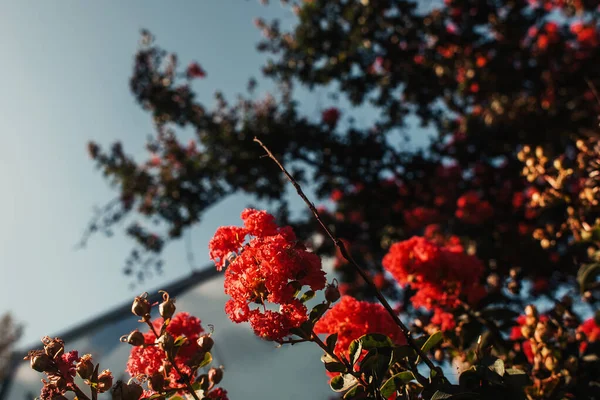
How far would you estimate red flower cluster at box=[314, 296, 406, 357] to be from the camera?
127 cm

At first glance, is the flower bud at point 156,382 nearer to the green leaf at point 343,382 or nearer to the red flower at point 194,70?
the green leaf at point 343,382

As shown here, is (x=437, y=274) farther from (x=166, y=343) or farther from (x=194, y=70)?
(x=194, y=70)

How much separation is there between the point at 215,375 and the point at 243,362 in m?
4.67

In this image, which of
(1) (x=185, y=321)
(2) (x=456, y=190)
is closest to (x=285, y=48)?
(2) (x=456, y=190)

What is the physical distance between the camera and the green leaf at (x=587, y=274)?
1771 mm

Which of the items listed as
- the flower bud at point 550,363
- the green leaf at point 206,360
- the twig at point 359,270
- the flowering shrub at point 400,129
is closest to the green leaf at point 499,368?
the twig at point 359,270

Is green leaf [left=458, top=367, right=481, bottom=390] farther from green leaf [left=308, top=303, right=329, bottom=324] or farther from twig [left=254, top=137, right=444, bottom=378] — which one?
green leaf [left=308, top=303, right=329, bottom=324]

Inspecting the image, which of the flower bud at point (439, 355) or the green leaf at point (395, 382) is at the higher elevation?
the flower bud at point (439, 355)

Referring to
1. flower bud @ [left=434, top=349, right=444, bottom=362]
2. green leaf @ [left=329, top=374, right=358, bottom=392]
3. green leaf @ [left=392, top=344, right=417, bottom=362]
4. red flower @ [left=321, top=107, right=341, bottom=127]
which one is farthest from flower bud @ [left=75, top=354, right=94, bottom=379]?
red flower @ [left=321, top=107, right=341, bottom=127]

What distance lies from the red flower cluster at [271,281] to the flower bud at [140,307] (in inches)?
7.2

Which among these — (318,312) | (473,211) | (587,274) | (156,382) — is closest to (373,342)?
(318,312)

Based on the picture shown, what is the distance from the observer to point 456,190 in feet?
17.6

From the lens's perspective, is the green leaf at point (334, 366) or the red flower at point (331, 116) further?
the red flower at point (331, 116)

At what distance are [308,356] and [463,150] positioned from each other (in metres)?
3.28
